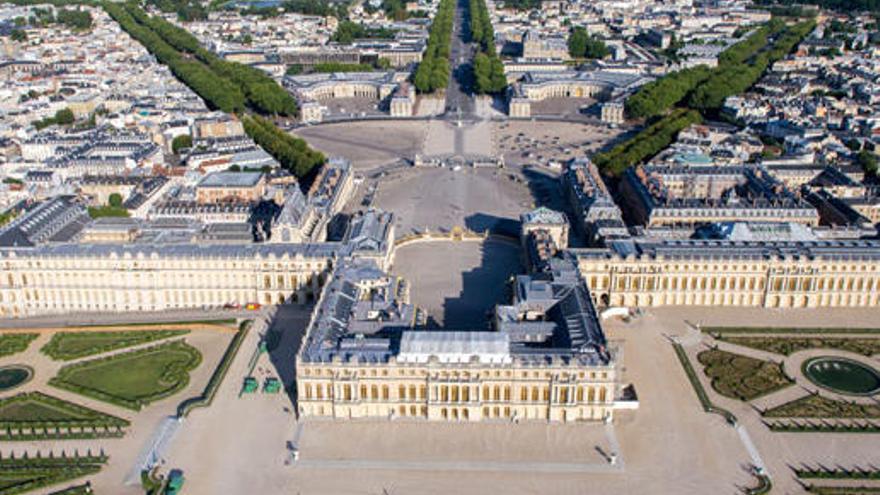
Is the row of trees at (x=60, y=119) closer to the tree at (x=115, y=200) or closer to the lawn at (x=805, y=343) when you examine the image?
the tree at (x=115, y=200)

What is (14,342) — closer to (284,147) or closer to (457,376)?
(457,376)

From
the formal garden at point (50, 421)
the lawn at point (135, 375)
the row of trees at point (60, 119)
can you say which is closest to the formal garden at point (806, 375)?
the lawn at point (135, 375)

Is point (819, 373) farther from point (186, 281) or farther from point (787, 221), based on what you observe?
point (186, 281)

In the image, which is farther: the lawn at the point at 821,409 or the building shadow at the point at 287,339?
the building shadow at the point at 287,339

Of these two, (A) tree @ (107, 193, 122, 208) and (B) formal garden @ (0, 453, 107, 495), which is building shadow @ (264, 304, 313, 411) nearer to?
(B) formal garden @ (0, 453, 107, 495)

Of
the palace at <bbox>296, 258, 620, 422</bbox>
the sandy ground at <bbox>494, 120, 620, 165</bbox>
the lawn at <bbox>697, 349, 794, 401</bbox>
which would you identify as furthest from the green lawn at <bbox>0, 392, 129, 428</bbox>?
the sandy ground at <bbox>494, 120, 620, 165</bbox>

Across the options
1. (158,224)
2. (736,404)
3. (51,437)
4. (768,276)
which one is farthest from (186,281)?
(768,276)
